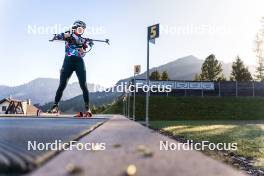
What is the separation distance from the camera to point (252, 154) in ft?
32.9

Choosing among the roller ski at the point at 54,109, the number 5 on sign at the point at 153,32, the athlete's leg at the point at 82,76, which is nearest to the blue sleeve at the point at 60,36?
the athlete's leg at the point at 82,76

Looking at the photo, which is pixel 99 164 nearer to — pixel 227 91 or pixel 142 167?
pixel 142 167

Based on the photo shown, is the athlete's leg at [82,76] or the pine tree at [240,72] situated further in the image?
the pine tree at [240,72]

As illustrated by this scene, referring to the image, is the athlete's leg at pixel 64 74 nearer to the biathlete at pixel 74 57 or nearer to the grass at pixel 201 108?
the biathlete at pixel 74 57

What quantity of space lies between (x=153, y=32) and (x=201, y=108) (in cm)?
4502

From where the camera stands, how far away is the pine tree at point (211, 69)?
340 feet

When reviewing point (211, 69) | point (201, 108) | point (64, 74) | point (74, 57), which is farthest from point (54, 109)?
point (211, 69)

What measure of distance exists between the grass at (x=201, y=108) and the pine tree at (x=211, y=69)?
33530mm

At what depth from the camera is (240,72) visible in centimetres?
9738

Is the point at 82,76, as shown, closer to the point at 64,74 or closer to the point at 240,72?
the point at 64,74

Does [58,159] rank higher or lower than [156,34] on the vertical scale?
lower

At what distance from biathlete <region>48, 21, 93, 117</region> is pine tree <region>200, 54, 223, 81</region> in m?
92.7

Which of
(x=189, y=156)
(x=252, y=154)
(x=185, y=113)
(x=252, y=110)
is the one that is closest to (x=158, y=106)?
(x=185, y=113)

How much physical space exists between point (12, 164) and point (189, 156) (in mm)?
1163
